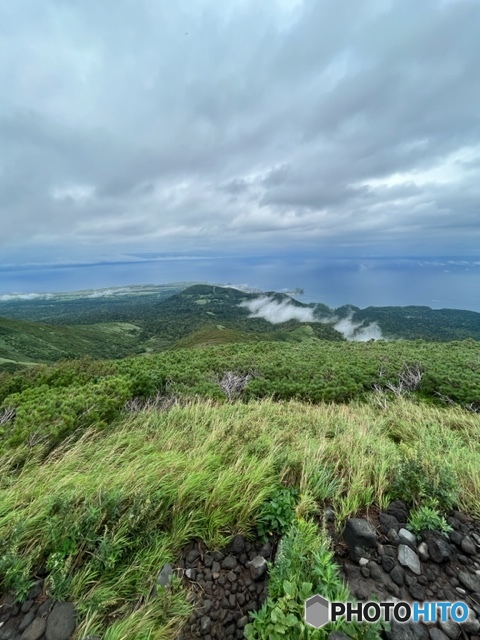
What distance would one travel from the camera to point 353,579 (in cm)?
238

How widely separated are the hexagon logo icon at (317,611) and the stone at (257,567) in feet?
1.85

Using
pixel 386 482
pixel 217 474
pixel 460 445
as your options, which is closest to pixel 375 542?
pixel 386 482

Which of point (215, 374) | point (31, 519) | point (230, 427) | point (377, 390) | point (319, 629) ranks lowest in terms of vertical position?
point (377, 390)

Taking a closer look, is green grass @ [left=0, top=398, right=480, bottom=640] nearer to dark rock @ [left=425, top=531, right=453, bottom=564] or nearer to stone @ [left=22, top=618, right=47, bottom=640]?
stone @ [left=22, top=618, right=47, bottom=640]

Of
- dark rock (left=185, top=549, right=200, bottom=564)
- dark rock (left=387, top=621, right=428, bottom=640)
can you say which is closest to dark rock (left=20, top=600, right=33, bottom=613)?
dark rock (left=185, top=549, right=200, bottom=564)

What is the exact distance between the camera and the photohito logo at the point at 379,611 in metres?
1.99

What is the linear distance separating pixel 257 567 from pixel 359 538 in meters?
1.04

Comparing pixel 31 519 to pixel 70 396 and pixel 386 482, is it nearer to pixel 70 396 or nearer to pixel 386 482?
pixel 386 482

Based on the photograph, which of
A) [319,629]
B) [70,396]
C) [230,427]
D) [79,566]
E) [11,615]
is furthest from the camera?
[70,396]

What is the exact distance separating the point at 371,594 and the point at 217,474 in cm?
186

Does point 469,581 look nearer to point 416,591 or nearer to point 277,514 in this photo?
point 416,591

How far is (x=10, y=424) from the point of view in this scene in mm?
5406

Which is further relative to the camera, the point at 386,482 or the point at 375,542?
the point at 386,482

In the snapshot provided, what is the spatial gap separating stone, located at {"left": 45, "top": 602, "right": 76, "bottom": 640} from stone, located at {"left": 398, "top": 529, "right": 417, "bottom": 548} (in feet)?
9.59
